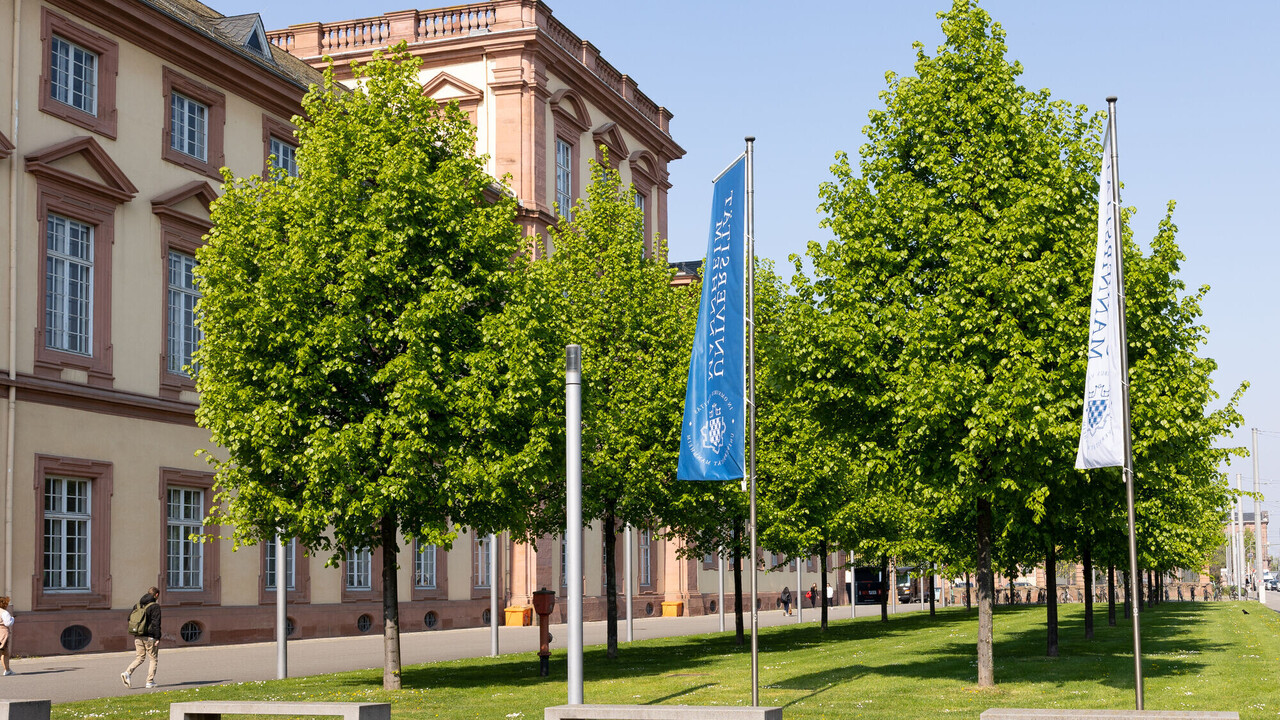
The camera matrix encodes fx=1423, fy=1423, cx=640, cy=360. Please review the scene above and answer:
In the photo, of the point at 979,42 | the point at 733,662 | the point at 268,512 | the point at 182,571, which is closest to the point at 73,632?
the point at 182,571

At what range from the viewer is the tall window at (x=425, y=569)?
4453 centimetres

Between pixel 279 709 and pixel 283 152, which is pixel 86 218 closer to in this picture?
pixel 283 152

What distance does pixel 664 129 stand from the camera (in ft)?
214

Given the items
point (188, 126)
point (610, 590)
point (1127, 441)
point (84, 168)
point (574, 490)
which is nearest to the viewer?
point (574, 490)

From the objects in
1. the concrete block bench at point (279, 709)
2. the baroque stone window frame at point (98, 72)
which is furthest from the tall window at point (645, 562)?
the concrete block bench at point (279, 709)

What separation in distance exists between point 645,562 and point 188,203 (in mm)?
A: 31089

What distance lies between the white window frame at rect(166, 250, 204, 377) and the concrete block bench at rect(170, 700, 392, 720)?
72.7ft

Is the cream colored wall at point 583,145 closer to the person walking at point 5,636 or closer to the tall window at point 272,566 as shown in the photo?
the tall window at point 272,566

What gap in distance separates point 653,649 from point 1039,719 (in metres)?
21.7

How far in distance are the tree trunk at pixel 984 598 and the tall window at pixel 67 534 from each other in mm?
19446

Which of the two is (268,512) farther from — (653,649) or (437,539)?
(653,649)

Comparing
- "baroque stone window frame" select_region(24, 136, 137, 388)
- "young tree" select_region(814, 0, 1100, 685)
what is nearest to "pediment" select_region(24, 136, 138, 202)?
"baroque stone window frame" select_region(24, 136, 137, 388)

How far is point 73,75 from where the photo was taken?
102 ft

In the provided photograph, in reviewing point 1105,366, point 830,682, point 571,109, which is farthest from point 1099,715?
point 571,109
